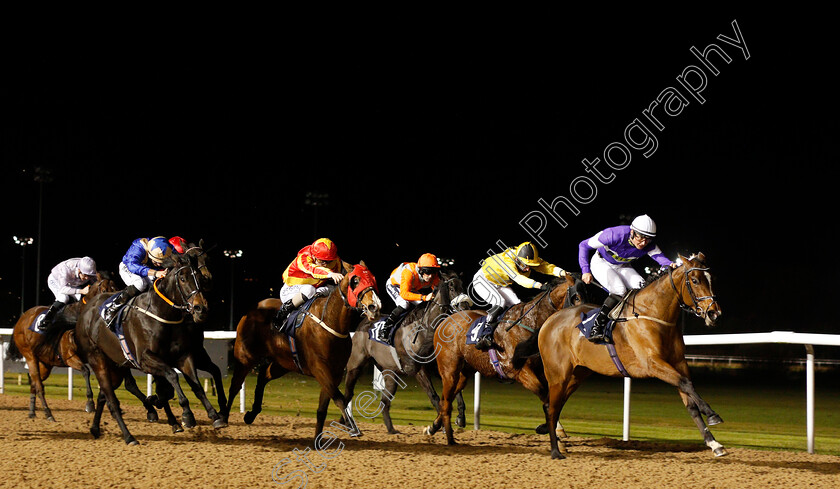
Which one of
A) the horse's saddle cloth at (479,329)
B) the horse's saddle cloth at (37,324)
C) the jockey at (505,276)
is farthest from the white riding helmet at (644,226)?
the horse's saddle cloth at (37,324)

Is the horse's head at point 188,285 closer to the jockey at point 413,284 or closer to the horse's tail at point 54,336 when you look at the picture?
the jockey at point 413,284

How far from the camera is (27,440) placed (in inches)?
291

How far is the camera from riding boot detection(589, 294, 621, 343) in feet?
20.1

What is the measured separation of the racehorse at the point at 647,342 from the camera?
5.66 m

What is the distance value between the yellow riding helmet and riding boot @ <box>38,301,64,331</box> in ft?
17.2

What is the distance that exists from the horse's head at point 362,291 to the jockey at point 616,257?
1651 millimetres

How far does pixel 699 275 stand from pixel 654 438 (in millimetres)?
2679

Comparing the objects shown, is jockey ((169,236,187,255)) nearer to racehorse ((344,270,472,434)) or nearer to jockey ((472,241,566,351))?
racehorse ((344,270,472,434))

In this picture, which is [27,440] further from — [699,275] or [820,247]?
[820,247]

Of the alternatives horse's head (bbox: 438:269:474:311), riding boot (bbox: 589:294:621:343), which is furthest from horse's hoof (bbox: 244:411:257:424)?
riding boot (bbox: 589:294:621:343)

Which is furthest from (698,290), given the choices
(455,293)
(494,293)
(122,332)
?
(122,332)

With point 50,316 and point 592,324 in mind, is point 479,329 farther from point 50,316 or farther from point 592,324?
point 50,316

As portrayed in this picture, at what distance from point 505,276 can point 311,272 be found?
73.2 inches

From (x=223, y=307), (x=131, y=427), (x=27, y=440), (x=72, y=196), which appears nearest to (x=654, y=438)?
(x=131, y=427)
